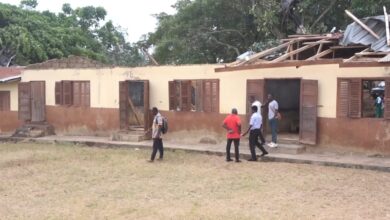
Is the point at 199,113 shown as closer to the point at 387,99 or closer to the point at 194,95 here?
the point at 194,95

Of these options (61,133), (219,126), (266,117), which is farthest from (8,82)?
(266,117)

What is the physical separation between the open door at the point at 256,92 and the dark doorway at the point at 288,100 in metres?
2.01

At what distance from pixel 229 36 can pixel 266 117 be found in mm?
10775

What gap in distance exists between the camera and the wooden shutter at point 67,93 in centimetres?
1964

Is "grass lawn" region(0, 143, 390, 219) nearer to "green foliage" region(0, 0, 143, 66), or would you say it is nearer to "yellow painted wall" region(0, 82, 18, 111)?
"yellow painted wall" region(0, 82, 18, 111)

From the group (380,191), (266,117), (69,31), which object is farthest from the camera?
(69,31)

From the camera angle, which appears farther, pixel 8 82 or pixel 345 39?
pixel 8 82

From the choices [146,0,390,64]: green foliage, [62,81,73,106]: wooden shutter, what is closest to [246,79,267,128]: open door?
[146,0,390,64]: green foliage

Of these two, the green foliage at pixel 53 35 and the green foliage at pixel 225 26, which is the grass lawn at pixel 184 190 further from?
the green foliage at pixel 53 35

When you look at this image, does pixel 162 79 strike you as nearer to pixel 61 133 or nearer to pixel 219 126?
pixel 219 126

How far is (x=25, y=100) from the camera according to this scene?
20.4m

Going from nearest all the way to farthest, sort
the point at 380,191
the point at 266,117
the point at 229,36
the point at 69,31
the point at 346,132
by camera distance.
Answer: the point at 380,191 → the point at 346,132 → the point at 266,117 → the point at 229,36 → the point at 69,31

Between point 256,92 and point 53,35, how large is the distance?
59.7 feet

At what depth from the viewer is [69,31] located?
31141 mm
